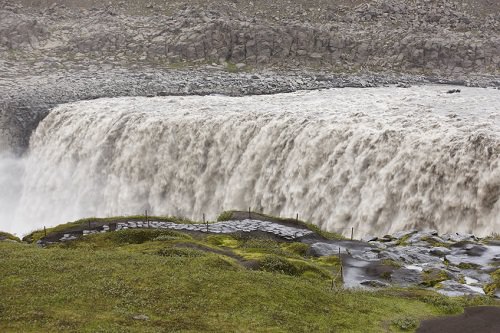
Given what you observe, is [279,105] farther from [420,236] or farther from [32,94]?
[32,94]

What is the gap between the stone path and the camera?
32.2 m

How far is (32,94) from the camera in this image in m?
74.9

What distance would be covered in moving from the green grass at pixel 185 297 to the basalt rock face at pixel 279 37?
70115 millimetres

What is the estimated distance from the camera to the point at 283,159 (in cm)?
4466

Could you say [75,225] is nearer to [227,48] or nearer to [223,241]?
[223,241]

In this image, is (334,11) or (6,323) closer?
(6,323)

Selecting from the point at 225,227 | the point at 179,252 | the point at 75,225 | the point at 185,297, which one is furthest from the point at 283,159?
the point at 185,297

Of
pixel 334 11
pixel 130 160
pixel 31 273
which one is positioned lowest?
pixel 130 160

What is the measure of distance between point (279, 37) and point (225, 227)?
224 feet

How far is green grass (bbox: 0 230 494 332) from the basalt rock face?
70115 mm

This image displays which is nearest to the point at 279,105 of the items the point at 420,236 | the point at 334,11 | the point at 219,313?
the point at 420,236

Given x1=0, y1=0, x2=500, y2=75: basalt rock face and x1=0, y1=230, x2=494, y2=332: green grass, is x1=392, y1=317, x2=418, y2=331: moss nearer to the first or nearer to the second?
x1=0, y1=230, x2=494, y2=332: green grass

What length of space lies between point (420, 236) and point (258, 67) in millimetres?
64978

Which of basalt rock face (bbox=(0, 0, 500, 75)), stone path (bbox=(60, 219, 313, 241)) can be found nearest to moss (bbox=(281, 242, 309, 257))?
stone path (bbox=(60, 219, 313, 241))
